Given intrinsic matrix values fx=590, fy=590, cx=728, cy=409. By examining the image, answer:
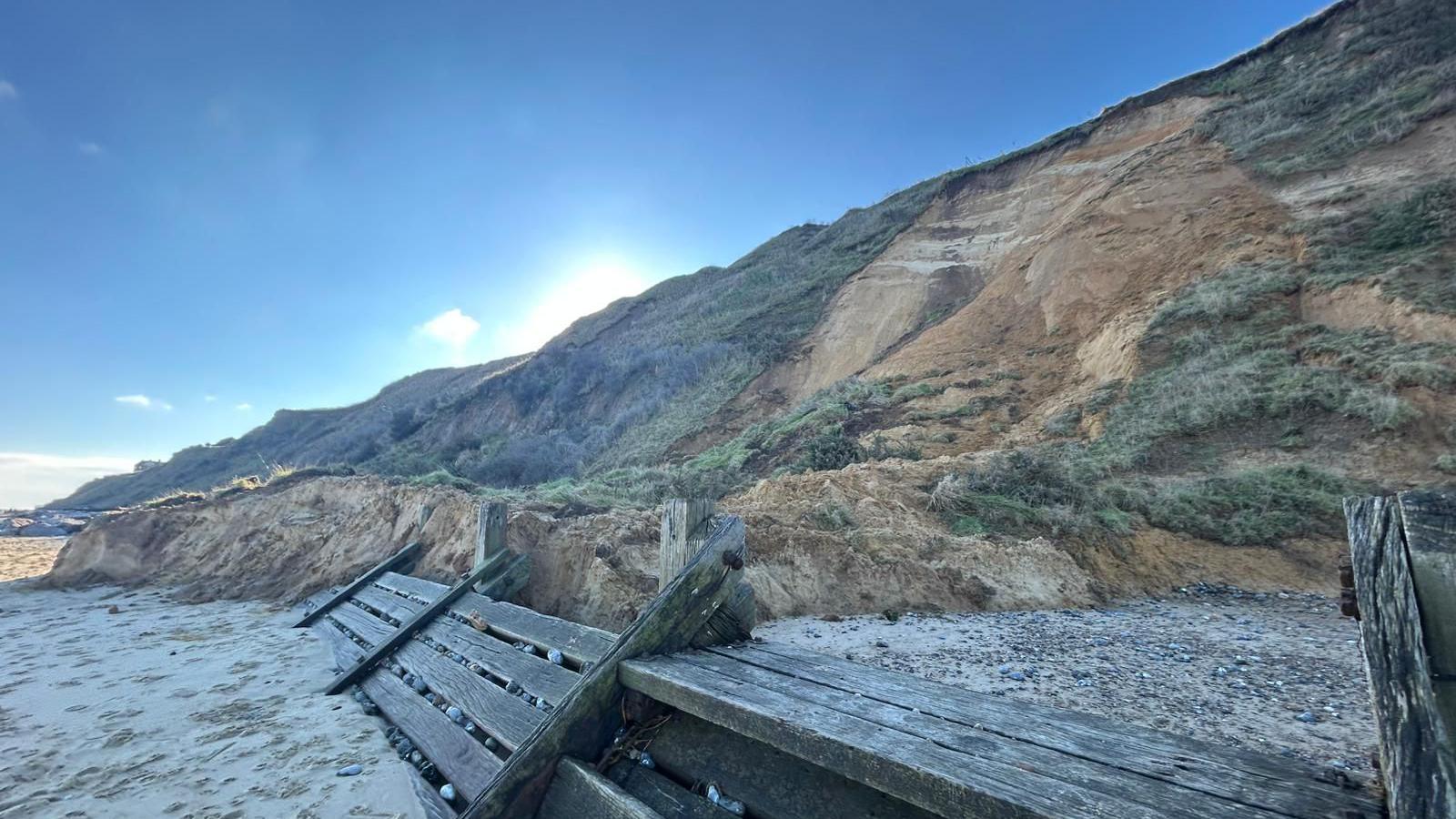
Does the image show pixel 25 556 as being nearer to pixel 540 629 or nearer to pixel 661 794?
pixel 540 629

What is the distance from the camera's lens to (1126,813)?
3.98 feet

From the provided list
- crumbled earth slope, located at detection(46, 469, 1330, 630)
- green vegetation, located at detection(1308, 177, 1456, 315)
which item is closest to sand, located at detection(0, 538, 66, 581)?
crumbled earth slope, located at detection(46, 469, 1330, 630)

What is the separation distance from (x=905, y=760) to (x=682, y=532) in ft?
5.03

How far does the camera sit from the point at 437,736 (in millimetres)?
3393

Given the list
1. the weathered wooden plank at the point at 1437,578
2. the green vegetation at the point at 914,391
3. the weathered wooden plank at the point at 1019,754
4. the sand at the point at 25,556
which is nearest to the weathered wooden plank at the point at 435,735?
the weathered wooden plank at the point at 1019,754

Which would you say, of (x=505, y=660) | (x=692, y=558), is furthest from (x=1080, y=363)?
(x=505, y=660)

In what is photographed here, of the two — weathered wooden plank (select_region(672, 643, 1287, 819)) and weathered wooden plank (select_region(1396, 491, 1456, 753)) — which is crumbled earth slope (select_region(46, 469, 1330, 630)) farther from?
weathered wooden plank (select_region(1396, 491, 1456, 753))

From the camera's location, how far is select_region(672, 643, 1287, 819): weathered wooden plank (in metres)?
1.22

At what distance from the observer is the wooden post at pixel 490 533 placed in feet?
16.7

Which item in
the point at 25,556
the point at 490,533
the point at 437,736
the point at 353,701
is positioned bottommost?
the point at 353,701

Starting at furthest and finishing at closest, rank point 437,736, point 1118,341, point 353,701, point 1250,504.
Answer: point 1118,341
point 1250,504
point 353,701
point 437,736

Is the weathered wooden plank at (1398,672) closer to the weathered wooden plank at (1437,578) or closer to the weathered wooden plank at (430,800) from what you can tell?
the weathered wooden plank at (1437,578)

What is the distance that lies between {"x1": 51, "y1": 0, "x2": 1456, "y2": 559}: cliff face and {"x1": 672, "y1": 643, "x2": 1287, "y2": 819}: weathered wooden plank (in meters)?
5.42

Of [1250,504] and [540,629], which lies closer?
[540,629]
